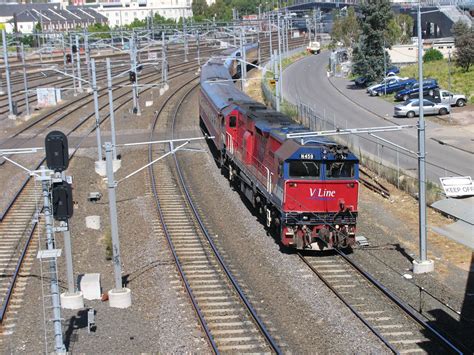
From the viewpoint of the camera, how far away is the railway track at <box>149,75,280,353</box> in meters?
16.2

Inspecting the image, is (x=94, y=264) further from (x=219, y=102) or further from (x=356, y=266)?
(x=219, y=102)

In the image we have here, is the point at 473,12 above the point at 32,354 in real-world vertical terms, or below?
above

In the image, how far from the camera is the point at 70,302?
1878cm

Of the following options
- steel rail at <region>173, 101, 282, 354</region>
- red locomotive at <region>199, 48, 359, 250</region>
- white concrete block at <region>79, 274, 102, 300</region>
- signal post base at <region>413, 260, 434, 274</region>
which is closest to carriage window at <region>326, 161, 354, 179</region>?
red locomotive at <region>199, 48, 359, 250</region>

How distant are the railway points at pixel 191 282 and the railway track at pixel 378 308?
0.67ft

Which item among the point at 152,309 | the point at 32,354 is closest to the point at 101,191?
the point at 152,309

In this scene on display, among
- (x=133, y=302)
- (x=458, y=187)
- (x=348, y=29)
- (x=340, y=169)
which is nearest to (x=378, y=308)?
(x=340, y=169)

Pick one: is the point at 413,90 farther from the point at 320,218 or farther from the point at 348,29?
the point at 320,218

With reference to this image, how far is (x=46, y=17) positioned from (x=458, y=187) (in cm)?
13288

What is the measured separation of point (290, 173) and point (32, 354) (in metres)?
8.95

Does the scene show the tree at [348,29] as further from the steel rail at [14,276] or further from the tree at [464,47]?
the steel rail at [14,276]

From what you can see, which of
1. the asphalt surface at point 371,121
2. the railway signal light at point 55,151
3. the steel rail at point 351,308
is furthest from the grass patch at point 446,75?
the railway signal light at point 55,151

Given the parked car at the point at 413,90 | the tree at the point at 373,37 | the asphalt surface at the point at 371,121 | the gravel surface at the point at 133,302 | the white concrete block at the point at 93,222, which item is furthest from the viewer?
the tree at the point at 373,37

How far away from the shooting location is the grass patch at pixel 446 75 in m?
57.0
